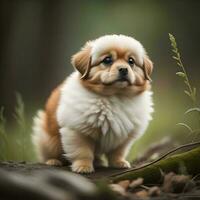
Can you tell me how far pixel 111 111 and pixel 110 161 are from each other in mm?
677

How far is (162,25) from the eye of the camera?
50.3 feet

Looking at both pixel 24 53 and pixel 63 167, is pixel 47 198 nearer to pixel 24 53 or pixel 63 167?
pixel 63 167

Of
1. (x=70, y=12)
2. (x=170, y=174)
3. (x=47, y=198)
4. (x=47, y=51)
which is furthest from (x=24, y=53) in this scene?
(x=47, y=198)

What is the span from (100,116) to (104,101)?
0.15 m

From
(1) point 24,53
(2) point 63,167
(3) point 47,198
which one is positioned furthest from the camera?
(1) point 24,53

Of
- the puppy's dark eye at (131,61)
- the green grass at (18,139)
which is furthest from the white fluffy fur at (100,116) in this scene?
the green grass at (18,139)

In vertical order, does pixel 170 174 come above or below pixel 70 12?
below

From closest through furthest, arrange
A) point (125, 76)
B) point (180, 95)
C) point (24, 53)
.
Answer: point (125, 76) < point (180, 95) < point (24, 53)

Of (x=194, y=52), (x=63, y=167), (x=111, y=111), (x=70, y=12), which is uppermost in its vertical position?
(x=70, y=12)

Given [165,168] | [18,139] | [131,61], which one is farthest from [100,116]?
[18,139]

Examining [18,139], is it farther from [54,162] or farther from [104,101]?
[104,101]

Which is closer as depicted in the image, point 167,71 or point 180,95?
point 180,95

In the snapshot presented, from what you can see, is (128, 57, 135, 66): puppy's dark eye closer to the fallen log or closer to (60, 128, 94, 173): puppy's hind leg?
(60, 128, 94, 173): puppy's hind leg

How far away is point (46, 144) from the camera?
227 inches
